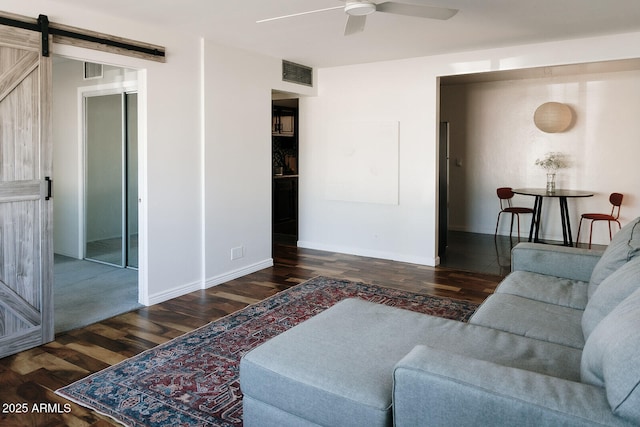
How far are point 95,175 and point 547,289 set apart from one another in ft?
16.3

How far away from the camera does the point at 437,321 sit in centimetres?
238

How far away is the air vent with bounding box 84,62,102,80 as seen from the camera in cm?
539

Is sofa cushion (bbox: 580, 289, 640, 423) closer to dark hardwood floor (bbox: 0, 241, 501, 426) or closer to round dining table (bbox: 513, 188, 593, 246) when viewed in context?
dark hardwood floor (bbox: 0, 241, 501, 426)

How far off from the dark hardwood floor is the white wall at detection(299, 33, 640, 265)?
0.33 m

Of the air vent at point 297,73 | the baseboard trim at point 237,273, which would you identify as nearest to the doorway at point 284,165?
the air vent at point 297,73

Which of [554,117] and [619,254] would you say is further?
[554,117]

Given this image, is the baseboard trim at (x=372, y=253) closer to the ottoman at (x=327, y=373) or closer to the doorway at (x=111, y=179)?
the doorway at (x=111, y=179)

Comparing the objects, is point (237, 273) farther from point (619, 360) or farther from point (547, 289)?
point (619, 360)

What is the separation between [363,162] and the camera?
6.18 m

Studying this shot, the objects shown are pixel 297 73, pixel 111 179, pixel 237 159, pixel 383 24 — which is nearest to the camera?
pixel 383 24

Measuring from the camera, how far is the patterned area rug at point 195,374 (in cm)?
242

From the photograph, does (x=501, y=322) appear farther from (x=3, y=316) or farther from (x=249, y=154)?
(x=249, y=154)

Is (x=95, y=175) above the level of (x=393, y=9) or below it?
below

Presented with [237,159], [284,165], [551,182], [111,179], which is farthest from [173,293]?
[551,182]
